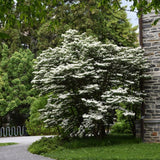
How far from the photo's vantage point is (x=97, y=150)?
29.7 feet

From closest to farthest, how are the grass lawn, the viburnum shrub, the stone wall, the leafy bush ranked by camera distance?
the grass lawn < the leafy bush < the viburnum shrub < the stone wall

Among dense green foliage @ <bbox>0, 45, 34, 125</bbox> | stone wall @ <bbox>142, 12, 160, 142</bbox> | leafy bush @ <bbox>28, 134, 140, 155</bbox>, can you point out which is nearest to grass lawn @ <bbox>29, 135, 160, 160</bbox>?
leafy bush @ <bbox>28, 134, 140, 155</bbox>

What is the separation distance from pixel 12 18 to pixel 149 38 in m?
6.56

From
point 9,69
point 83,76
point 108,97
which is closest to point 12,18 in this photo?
point 83,76

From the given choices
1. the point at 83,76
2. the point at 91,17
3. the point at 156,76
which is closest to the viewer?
the point at 83,76

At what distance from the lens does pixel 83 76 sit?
10.1 metres

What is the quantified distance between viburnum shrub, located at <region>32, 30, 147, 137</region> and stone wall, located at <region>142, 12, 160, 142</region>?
0.34 m

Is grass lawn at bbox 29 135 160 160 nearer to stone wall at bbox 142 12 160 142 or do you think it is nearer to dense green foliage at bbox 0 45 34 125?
stone wall at bbox 142 12 160 142

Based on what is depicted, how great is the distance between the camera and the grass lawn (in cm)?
766

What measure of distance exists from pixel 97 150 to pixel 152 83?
11.4 feet

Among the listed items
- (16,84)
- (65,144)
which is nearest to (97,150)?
(65,144)

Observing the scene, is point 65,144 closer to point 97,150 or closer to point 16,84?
point 97,150

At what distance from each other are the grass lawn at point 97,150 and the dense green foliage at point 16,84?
10.3 meters

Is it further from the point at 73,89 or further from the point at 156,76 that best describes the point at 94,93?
the point at 156,76
